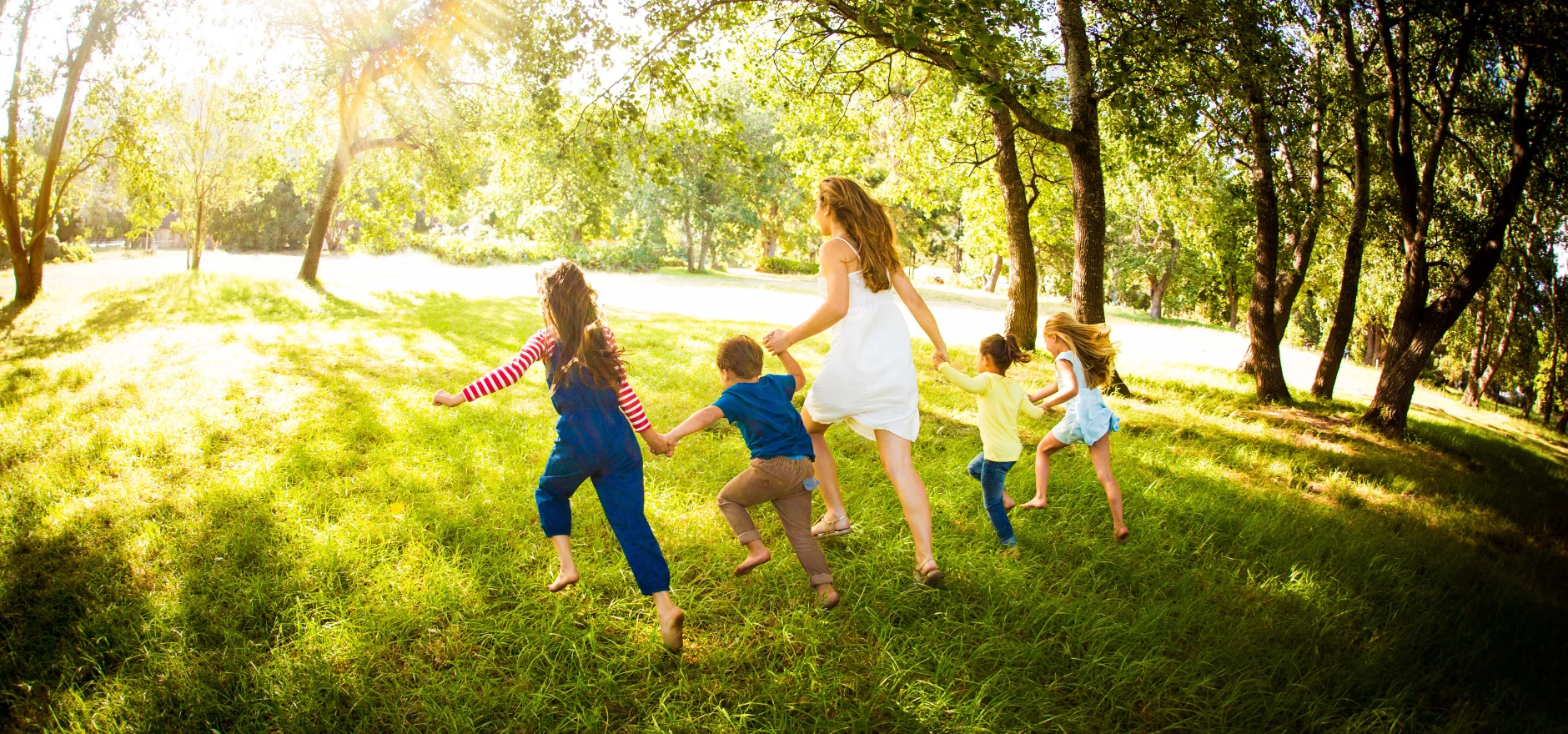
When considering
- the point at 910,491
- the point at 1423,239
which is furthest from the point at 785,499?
the point at 1423,239

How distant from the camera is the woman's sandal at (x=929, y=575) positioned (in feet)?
12.1

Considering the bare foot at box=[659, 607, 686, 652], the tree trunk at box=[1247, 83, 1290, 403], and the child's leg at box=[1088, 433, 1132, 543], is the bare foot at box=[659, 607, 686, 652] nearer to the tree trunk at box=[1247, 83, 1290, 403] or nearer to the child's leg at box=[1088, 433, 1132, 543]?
the child's leg at box=[1088, 433, 1132, 543]

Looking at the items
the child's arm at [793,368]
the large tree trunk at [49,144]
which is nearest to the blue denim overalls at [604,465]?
the child's arm at [793,368]

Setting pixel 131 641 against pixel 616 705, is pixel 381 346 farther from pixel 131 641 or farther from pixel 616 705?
pixel 616 705

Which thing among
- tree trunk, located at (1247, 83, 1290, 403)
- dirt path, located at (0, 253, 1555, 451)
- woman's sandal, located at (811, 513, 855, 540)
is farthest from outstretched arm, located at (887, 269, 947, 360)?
dirt path, located at (0, 253, 1555, 451)

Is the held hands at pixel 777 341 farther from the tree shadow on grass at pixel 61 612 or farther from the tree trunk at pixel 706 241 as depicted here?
the tree trunk at pixel 706 241

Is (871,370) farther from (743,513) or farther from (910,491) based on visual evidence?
(743,513)

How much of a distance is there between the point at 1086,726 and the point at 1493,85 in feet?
40.7

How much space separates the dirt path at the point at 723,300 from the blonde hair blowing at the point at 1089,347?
8.63 meters

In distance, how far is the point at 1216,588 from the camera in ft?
13.2

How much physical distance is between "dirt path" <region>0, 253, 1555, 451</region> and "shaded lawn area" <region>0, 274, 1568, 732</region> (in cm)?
815

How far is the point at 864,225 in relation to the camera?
12.3ft

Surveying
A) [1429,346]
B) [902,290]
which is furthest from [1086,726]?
[1429,346]

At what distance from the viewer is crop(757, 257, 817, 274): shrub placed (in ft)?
152
